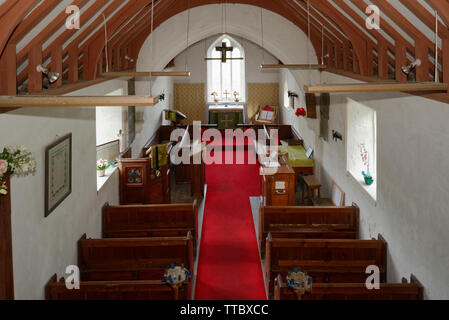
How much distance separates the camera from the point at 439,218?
18.0 feet

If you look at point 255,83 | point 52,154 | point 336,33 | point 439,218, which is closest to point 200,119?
point 255,83

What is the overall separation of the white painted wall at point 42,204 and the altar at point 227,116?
12.0 m

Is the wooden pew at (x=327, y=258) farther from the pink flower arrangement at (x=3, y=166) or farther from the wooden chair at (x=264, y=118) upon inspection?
the wooden chair at (x=264, y=118)

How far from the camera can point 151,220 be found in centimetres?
867

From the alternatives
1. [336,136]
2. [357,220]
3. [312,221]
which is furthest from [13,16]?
[336,136]

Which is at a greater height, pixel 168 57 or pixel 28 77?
pixel 168 57

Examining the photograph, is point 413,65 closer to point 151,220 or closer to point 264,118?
point 151,220

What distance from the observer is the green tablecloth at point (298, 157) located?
504 inches

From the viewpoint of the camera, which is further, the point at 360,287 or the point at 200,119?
the point at 200,119

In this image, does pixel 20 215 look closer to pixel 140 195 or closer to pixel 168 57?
pixel 140 195

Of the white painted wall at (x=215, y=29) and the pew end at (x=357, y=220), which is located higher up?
the white painted wall at (x=215, y=29)

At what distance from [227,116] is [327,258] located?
13.6 metres

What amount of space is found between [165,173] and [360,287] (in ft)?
21.0

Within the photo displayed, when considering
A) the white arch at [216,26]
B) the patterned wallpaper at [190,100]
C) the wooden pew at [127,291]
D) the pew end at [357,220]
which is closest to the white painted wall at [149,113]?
the white arch at [216,26]
